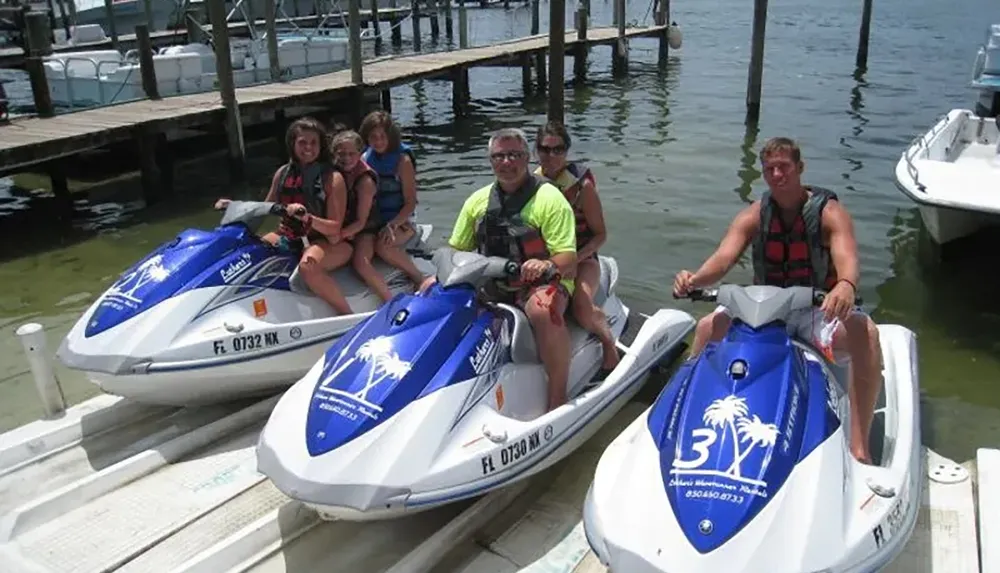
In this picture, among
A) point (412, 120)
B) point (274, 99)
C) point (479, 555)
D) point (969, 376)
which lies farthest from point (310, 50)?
point (479, 555)

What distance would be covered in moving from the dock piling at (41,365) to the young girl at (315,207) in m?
1.29

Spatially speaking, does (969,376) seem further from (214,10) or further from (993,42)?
(214,10)

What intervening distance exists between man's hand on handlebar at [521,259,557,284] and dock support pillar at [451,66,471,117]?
46.5ft

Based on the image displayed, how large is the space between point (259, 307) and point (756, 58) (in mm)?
12397

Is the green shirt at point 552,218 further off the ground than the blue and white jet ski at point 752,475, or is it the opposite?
the green shirt at point 552,218

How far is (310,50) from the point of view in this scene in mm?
19422

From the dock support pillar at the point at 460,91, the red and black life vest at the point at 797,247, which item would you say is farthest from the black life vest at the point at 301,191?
the dock support pillar at the point at 460,91

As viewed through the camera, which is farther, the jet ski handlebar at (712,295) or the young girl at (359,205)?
the young girl at (359,205)

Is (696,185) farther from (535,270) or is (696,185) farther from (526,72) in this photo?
(526,72)

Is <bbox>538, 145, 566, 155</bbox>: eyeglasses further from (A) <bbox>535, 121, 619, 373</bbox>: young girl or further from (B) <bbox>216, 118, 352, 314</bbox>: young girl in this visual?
(B) <bbox>216, 118, 352, 314</bbox>: young girl

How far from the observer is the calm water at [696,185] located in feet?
23.6

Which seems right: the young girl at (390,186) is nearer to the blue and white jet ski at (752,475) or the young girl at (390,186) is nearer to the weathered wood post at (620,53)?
the blue and white jet ski at (752,475)

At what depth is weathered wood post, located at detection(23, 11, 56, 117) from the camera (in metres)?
12.1

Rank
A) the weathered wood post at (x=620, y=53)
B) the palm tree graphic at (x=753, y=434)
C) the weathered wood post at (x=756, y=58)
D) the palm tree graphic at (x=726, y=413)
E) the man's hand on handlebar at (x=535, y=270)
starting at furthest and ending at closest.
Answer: the weathered wood post at (x=620, y=53), the weathered wood post at (x=756, y=58), the man's hand on handlebar at (x=535, y=270), the palm tree graphic at (x=726, y=413), the palm tree graphic at (x=753, y=434)
